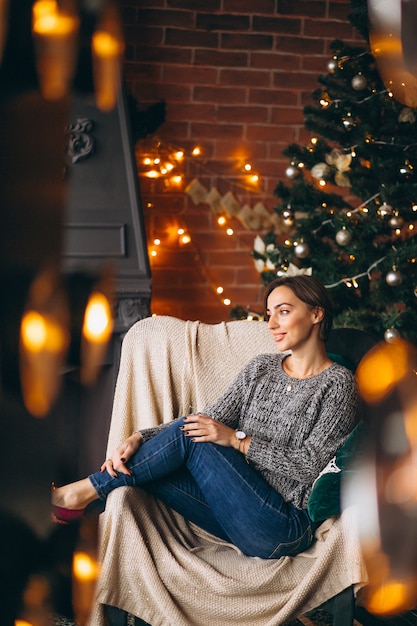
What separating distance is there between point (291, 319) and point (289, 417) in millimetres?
295

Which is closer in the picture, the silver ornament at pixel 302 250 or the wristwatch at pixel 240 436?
the wristwatch at pixel 240 436

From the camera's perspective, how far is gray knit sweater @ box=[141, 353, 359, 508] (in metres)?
2.10

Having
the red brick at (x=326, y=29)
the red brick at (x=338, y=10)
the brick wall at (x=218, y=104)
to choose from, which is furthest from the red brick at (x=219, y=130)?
the red brick at (x=338, y=10)

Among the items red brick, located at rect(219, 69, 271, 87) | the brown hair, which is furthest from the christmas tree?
red brick, located at rect(219, 69, 271, 87)

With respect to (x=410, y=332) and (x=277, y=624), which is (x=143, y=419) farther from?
(x=410, y=332)

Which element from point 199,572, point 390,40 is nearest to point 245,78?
point 199,572

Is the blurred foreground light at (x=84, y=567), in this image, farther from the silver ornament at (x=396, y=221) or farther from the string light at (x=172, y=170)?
the string light at (x=172, y=170)

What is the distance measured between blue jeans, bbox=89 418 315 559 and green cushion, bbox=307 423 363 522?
8 cm

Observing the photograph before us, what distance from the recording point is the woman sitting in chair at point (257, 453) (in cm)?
207

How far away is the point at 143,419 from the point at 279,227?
1730mm

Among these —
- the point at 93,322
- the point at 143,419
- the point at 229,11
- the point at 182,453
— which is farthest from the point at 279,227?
the point at 93,322

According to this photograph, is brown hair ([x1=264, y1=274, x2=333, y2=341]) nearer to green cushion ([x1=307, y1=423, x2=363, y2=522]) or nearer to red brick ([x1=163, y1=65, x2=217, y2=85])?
green cushion ([x1=307, y1=423, x2=363, y2=522])

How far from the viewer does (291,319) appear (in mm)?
2312

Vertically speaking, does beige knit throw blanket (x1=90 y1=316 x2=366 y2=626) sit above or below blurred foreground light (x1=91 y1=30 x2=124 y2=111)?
below
